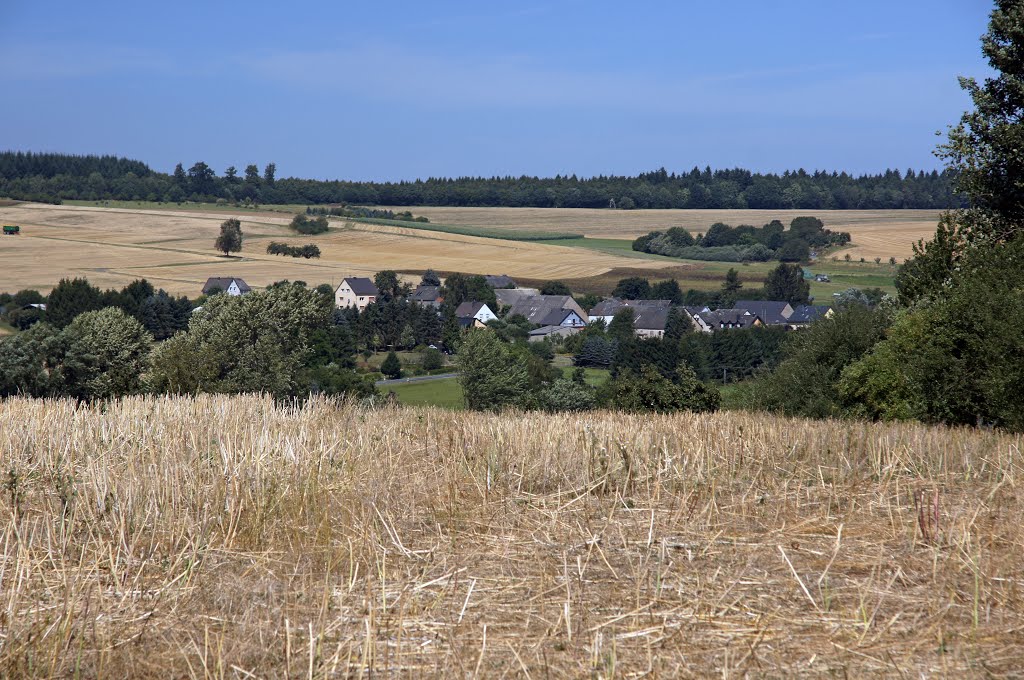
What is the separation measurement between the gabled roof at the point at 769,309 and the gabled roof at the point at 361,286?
42.5 m

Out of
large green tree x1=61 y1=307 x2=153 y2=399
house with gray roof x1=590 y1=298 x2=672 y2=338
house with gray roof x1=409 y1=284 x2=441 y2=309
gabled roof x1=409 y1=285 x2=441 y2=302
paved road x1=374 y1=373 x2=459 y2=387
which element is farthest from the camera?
gabled roof x1=409 y1=285 x2=441 y2=302

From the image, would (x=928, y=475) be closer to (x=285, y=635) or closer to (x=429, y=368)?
(x=285, y=635)

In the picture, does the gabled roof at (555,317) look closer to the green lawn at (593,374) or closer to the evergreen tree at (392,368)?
the green lawn at (593,374)

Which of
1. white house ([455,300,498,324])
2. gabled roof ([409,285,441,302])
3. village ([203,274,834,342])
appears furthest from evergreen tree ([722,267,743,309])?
gabled roof ([409,285,441,302])

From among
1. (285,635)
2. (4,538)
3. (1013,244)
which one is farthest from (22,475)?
(1013,244)

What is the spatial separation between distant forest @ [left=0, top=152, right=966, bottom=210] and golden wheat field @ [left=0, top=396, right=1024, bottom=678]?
15825 cm

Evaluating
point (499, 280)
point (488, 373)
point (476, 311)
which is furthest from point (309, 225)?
point (488, 373)

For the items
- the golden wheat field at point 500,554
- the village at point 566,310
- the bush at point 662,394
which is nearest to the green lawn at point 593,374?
the village at point 566,310

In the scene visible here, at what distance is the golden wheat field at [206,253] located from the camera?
332 feet

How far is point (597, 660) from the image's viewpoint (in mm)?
5051

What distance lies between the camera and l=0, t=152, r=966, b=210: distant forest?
163 meters

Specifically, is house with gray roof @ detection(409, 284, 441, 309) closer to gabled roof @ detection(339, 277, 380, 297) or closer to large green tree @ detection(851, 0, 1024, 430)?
gabled roof @ detection(339, 277, 380, 297)

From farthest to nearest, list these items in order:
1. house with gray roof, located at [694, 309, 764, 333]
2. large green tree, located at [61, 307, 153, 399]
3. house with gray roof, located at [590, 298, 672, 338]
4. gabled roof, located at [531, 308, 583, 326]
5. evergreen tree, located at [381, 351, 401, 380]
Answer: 1. gabled roof, located at [531, 308, 583, 326]
2. house with gray roof, located at [694, 309, 764, 333]
3. house with gray roof, located at [590, 298, 672, 338]
4. evergreen tree, located at [381, 351, 401, 380]
5. large green tree, located at [61, 307, 153, 399]

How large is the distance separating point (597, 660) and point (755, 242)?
150709 millimetres
